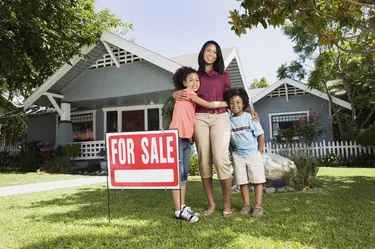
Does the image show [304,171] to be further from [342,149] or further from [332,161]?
[342,149]

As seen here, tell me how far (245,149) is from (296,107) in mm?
13135

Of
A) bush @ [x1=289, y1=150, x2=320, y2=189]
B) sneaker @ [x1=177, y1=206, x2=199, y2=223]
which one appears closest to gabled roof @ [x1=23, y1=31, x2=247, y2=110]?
bush @ [x1=289, y1=150, x2=320, y2=189]

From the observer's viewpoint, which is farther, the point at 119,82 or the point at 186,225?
the point at 119,82

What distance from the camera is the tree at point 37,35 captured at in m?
9.09

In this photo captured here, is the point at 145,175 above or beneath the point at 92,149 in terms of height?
beneath

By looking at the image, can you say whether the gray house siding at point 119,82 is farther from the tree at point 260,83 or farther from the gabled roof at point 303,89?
the tree at point 260,83

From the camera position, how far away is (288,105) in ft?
52.0

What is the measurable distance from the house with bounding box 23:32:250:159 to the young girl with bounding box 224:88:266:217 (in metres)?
6.13

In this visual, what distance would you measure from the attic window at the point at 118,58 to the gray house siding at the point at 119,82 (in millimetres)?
181

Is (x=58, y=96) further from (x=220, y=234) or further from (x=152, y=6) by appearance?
(x=220, y=234)

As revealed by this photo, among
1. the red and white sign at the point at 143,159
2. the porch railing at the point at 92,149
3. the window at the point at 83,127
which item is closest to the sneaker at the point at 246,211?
the red and white sign at the point at 143,159

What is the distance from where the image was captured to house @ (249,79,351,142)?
49.4 feet

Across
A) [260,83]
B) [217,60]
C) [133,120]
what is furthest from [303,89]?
[260,83]

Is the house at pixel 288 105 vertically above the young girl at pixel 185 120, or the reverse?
the house at pixel 288 105
